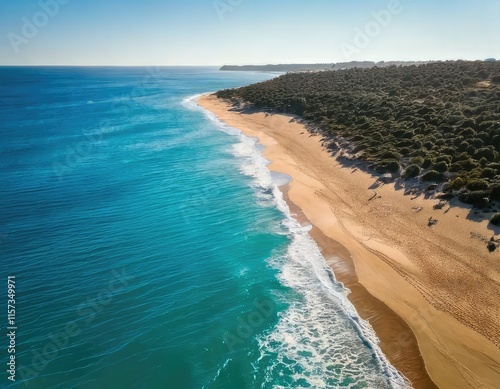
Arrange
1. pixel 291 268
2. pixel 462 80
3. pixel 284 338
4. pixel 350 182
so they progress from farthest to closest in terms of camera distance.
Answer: pixel 462 80, pixel 350 182, pixel 291 268, pixel 284 338

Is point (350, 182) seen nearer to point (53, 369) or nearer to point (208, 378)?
point (208, 378)

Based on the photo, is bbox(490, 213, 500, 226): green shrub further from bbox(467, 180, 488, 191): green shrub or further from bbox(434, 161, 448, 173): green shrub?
bbox(434, 161, 448, 173): green shrub

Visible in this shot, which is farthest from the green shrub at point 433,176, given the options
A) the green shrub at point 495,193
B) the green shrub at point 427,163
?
the green shrub at point 495,193

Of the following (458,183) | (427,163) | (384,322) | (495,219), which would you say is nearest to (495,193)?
(458,183)

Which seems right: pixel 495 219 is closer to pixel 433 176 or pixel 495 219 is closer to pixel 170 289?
pixel 433 176

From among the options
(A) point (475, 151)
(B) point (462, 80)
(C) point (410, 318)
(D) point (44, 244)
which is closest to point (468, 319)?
(C) point (410, 318)

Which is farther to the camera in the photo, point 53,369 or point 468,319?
point 468,319
